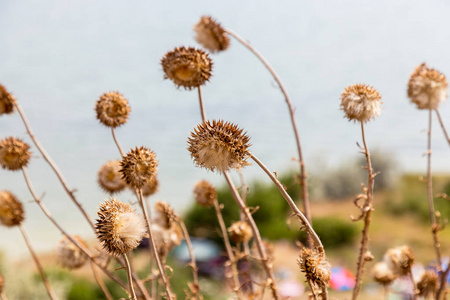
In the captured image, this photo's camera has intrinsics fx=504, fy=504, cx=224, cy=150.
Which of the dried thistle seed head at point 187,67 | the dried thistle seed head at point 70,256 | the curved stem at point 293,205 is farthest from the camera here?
the dried thistle seed head at point 70,256

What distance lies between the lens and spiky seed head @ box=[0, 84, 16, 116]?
0.89m

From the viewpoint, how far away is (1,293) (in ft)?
2.96

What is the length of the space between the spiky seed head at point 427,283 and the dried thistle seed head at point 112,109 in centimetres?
61

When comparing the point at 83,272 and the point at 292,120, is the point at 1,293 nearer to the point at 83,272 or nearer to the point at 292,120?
the point at 292,120

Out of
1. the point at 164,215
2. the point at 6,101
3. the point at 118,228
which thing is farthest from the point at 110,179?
the point at 118,228

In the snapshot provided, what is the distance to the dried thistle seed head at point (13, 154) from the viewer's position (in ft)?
2.99

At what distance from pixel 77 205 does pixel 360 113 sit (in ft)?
1.53

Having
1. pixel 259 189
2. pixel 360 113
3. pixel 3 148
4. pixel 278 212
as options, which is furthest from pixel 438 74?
pixel 278 212

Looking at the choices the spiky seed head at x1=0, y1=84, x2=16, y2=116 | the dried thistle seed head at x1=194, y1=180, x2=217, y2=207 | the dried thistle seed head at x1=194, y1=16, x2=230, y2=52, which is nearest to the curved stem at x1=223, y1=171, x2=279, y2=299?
the dried thistle seed head at x1=194, y1=180, x2=217, y2=207

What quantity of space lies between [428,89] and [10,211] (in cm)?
77

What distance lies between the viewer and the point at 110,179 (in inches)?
34.5

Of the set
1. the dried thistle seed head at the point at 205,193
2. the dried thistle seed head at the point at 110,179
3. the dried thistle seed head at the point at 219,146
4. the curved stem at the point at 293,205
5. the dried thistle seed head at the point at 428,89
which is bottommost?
the curved stem at the point at 293,205

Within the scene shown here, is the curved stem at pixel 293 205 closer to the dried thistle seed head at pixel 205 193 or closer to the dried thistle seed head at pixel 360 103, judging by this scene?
the dried thistle seed head at pixel 360 103

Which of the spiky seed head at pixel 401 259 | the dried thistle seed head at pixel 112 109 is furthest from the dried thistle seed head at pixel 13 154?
the spiky seed head at pixel 401 259
